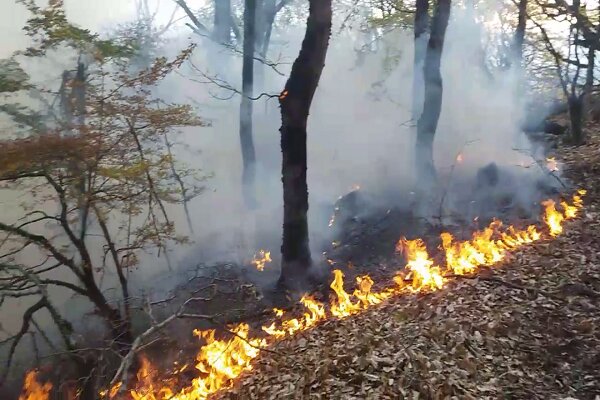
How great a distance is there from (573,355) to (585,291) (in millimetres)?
1519

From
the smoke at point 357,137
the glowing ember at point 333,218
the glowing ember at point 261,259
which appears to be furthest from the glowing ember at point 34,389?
the glowing ember at point 333,218

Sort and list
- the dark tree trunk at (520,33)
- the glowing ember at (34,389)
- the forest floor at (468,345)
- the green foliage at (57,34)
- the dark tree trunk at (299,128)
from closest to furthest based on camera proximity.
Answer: the forest floor at (468,345)
the dark tree trunk at (299,128)
the glowing ember at (34,389)
the green foliage at (57,34)
the dark tree trunk at (520,33)

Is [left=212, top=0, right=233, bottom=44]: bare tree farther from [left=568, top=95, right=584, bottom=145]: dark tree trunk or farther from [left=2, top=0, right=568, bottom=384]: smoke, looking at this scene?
[left=568, top=95, right=584, bottom=145]: dark tree trunk

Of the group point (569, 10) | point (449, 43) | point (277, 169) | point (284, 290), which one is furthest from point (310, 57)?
point (449, 43)

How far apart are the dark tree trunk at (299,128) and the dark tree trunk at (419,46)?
242 inches

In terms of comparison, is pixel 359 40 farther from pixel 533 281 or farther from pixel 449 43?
pixel 533 281

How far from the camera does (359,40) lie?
2897cm

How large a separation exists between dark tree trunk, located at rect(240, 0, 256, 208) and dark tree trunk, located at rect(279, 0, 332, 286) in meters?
5.86

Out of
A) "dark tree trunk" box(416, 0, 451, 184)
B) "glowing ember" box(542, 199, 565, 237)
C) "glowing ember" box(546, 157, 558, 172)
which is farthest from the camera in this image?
"glowing ember" box(546, 157, 558, 172)

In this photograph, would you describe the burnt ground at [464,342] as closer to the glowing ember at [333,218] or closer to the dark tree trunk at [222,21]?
the glowing ember at [333,218]

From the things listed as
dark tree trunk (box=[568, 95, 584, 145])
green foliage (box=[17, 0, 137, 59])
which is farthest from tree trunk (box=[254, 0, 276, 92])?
dark tree trunk (box=[568, 95, 584, 145])

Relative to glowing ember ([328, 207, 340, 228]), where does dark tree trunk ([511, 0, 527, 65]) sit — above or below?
above

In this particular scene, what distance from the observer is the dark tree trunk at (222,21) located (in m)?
19.6

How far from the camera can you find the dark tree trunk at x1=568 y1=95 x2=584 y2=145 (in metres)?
14.4
